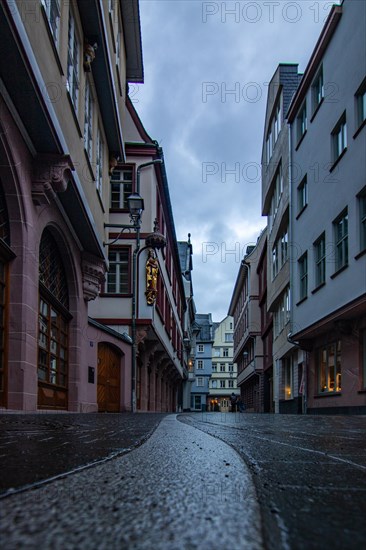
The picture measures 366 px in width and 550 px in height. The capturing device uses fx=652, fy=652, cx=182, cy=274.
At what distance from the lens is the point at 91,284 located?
553 inches

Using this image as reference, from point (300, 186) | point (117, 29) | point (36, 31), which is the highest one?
point (117, 29)

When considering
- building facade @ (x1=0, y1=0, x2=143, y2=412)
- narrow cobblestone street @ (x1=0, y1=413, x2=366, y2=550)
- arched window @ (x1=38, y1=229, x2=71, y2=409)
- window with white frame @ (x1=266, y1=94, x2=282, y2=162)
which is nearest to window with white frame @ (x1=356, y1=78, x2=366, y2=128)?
building facade @ (x1=0, y1=0, x2=143, y2=412)

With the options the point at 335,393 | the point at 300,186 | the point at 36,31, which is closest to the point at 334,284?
the point at 335,393

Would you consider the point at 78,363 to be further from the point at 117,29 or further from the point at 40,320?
the point at 117,29

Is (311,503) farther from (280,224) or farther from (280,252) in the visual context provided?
(280,252)

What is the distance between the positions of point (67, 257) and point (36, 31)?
5116 millimetres

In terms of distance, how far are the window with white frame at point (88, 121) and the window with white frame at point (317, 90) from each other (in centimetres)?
939

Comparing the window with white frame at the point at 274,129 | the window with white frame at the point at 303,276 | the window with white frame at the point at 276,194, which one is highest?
the window with white frame at the point at 274,129

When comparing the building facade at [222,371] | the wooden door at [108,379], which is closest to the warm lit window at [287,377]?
the wooden door at [108,379]

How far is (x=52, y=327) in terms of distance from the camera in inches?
462

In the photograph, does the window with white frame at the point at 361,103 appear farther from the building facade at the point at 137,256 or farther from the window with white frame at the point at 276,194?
the window with white frame at the point at 276,194

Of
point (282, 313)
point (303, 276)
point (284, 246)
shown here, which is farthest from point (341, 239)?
point (282, 313)

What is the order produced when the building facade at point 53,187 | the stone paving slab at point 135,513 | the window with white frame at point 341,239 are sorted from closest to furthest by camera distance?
the stone paving slab at point 135,513 < the building facade at point 53,187 < the window with white frame at point 341,239

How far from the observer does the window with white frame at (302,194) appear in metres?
22.9
